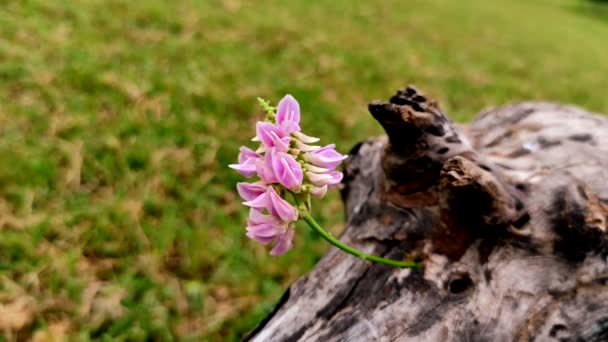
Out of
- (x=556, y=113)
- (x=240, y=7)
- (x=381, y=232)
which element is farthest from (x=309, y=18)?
(x=381, y=232)

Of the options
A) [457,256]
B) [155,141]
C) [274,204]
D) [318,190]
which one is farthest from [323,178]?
[155,141]

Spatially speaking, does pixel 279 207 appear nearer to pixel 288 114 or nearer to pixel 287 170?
pixel 287 170

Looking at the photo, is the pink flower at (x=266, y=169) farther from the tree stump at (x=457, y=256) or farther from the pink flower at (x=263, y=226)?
the tree stump at (x=457, y=256)

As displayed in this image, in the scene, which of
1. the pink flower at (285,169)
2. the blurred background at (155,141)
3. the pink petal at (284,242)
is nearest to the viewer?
the pink flower at (285,169)

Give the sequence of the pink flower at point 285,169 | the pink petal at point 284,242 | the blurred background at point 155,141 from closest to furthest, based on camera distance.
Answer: the pink flower at point 285,169
the pink petal at point 284,242
the blurred background at point 155,141

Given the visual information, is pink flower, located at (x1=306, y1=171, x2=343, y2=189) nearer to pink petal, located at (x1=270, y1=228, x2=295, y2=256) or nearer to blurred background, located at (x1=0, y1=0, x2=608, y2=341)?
pink petal, located at (x1=270, y1=228, x2=295, y2=256)

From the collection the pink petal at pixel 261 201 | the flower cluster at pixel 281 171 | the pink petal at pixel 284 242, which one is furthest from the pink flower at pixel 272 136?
the pink petal at pixel 284 242

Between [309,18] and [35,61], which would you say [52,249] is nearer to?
[35,61]

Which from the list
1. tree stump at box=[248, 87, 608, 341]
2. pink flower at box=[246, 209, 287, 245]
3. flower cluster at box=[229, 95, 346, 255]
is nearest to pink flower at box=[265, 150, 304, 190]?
flower cluster at box=[229, 95, 346, 255]
